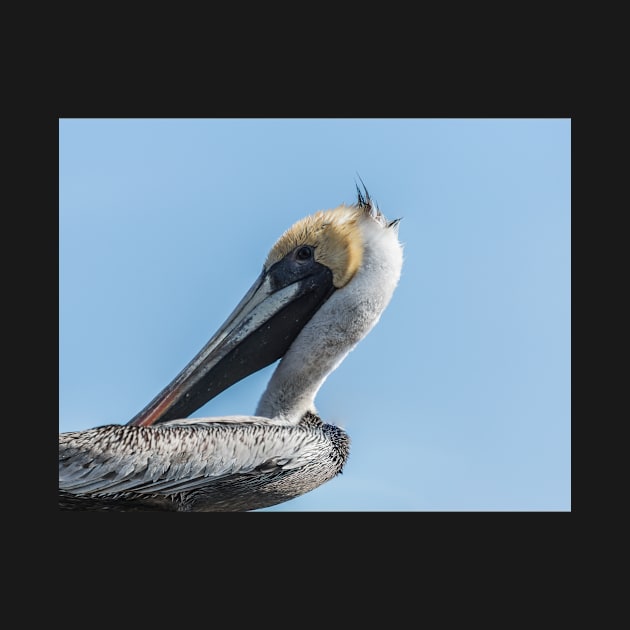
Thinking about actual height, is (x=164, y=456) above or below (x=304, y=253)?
below

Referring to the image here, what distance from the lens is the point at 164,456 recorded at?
5203 mm

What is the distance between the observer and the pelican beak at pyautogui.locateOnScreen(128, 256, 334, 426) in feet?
18.9

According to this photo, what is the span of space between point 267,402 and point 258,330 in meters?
0.43

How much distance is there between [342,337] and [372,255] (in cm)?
52

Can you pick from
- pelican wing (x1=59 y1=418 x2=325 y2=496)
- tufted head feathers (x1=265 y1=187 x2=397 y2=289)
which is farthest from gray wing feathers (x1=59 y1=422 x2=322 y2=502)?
tufted head feathers (x1=265 y1=187 x2=397 y2=289)

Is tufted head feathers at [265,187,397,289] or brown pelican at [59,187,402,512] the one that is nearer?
brown pelican at [59,187,402,512]

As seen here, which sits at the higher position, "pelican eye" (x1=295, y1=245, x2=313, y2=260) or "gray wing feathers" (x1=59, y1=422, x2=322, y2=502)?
"pelican eye" (x1=295, y1=245, x2=313, y2=260)

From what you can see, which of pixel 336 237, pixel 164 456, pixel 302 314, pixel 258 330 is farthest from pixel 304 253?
pixel 164 456

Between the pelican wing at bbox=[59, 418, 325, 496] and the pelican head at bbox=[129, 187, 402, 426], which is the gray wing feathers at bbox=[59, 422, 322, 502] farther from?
the pelican head at bbox=[129, 187, 402, 426]

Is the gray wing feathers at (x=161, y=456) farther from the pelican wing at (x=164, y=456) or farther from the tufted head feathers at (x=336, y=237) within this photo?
the tufted head feathers at (x=336, y=237)

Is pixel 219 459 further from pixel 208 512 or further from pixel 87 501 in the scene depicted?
pixel 87 501

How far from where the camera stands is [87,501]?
5.25 meters

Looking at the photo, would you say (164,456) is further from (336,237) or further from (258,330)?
(336,237)
